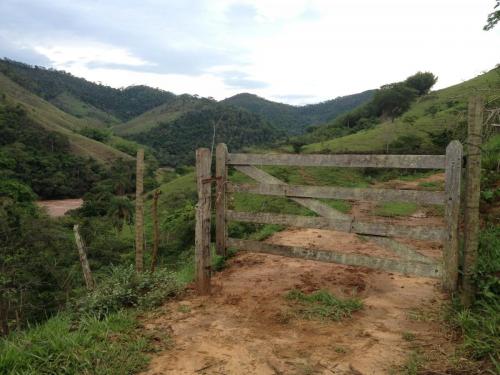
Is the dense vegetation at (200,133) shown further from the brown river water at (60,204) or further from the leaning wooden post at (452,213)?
the leaning wooden post at (452,213)

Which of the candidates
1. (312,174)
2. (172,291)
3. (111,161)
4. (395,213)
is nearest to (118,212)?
(312,174)

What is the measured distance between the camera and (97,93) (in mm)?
178875

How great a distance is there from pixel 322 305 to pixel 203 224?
1732 mm

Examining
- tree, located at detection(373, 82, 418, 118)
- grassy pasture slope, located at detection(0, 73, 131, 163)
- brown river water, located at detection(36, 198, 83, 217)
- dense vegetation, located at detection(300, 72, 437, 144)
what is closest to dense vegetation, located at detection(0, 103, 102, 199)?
brown river water, located at detection(36, 198, 83, 217)

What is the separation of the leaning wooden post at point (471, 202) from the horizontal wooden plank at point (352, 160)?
1.22ft

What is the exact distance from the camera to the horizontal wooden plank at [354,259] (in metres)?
4.29

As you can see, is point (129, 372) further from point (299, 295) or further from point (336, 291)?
point (336, 291)

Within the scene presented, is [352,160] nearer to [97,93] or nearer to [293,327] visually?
[293,327]

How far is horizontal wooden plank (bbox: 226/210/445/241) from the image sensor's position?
4.29 metres

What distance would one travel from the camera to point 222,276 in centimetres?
607

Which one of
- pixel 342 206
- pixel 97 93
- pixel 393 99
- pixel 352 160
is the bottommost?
pixel 342 206

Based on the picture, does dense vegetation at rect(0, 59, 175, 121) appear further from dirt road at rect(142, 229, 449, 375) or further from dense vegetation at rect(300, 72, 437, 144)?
dirt road at rect(142, 229, 449, 375)

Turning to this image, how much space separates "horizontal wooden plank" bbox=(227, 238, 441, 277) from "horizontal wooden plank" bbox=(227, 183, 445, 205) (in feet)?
2.22

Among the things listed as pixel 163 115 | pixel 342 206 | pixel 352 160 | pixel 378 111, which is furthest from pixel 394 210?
pixel 163 115
